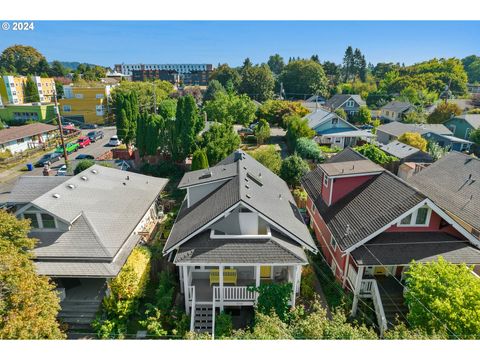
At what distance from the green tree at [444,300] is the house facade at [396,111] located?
66646 mm

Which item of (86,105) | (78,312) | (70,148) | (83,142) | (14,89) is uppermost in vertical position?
(14,89)

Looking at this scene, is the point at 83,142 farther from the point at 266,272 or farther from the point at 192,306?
the point at 266,272

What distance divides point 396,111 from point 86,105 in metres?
76.3

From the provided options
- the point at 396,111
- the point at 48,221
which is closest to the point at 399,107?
the point at 396,111

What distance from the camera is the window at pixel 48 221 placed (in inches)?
687

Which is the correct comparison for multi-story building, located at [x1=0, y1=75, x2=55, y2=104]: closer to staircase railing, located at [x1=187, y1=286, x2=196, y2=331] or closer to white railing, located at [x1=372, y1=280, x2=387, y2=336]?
staircase railing, located at [x1=187, y1=286, x2=196, y2=331]

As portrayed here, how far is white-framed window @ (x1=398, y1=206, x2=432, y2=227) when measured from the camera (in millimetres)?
15961

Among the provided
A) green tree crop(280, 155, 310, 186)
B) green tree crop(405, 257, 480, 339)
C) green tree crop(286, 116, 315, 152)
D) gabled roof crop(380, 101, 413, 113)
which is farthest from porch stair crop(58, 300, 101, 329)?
gabled roof crop(380, 101, 413, 113)

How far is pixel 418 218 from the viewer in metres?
16.2

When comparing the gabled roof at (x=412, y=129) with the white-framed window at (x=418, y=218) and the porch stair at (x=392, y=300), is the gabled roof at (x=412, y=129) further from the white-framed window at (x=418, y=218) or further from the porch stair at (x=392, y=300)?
the porch stair at (x=392, y=300)

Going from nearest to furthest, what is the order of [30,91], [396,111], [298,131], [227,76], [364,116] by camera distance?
[298,131] → [364,116] → [396,111] → [30,91] → [227,76]

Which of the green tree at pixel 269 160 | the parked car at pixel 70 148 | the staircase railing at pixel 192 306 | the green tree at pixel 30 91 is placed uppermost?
the green tree at pixel 30 91

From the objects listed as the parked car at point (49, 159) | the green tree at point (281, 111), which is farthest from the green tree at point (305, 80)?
the parked car at point (49, 159)

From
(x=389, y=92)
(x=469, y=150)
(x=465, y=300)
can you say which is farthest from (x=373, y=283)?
(x=389, y=92)
